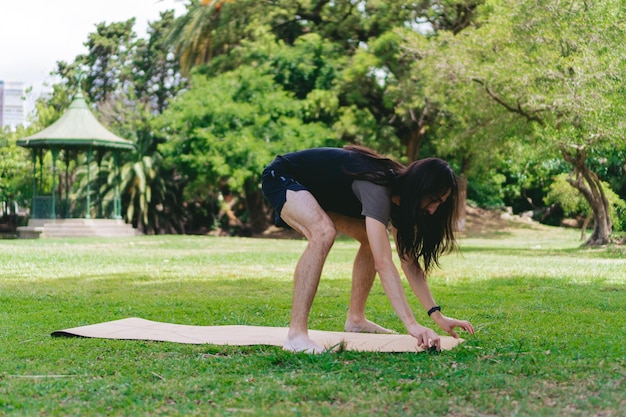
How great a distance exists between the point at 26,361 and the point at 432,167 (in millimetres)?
2596

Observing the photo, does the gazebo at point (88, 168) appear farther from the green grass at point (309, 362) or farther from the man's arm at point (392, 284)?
the man's arm at point (392, 284)

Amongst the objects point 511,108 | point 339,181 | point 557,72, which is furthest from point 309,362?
point 511,108

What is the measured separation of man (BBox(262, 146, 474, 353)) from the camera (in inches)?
192

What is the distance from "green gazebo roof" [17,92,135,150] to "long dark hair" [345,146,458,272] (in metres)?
23.9

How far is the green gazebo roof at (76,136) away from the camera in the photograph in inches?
1089

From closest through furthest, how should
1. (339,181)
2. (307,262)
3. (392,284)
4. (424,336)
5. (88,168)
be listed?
(424,336)
(392,284)
(307,262)
(339,181)
(88,168)

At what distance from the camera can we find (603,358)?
15.0ft

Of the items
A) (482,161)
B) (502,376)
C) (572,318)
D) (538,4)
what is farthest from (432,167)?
(482,161)

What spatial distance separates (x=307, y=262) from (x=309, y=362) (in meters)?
0.75

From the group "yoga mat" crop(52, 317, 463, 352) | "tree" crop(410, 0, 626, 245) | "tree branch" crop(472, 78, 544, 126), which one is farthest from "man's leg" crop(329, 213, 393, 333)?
"tree branch" crop(472, 78, 544, 126)

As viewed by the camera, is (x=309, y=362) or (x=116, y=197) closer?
(x=309, y=362)

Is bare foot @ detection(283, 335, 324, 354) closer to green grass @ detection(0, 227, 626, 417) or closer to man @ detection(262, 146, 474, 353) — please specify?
man @ detection(262, 146, 474, 353)

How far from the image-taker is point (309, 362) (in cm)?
452

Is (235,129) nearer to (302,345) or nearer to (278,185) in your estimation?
(278,185)
